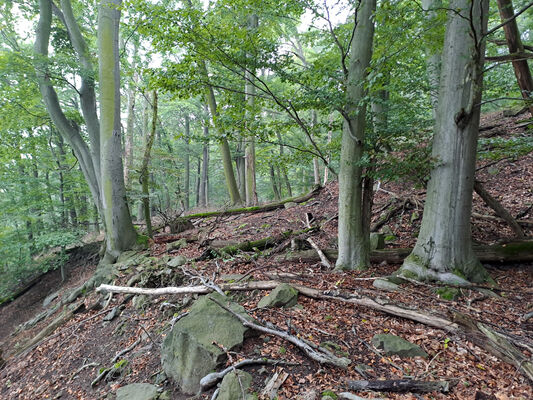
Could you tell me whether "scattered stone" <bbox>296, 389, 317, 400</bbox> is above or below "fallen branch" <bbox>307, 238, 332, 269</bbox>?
below

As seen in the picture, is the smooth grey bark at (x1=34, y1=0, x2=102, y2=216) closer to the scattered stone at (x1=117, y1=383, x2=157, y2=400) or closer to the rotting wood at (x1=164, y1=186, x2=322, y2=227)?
the rotting wood at (x1=164, y1=186, x2=322, y2=227)

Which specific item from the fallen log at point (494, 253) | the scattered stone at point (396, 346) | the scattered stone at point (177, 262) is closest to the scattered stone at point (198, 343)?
the scattered stone at point (396, 346)

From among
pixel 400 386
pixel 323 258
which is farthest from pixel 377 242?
pixel 400 386

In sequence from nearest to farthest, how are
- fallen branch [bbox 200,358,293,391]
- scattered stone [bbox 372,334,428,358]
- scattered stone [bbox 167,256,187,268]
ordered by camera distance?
fallen branch [bbox 200,358,293,391], scattered stone [bbox 372,334,428,358], scattered stone [bbox 167,256,187,268]

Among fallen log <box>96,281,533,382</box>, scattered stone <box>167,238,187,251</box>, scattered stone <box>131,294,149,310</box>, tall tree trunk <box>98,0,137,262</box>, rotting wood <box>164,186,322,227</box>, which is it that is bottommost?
scattered stone <box>131,294,149,310</box>

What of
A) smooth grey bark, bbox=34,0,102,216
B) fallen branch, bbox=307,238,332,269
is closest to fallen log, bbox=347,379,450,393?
fallen branch, bbox=307,238,332,269

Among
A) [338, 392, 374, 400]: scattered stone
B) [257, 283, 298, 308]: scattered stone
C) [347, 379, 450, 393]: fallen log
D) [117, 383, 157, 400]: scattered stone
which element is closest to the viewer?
[338, 392, 374, 400]: scattered stone

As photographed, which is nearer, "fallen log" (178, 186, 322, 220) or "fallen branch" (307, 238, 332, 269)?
"fallen branch" (307, 238, 332, 269)

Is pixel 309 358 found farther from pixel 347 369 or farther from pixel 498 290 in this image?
pixel 498 290

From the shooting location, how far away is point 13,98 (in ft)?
29.8

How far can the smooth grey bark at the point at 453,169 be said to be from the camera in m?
4.01

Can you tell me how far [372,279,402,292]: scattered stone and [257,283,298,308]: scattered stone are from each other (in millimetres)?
1312

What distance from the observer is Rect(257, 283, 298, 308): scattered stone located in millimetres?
3545

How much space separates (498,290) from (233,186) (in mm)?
9659
